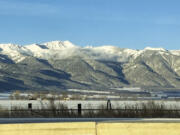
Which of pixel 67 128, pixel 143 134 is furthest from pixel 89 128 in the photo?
pixel 143 134

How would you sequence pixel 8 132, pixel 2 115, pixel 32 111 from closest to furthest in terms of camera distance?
1. pixel 8 132
2. pixel 2 115
3. pixel 32 111

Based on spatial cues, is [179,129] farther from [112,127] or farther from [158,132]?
[112,127]

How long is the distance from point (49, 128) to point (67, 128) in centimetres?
25

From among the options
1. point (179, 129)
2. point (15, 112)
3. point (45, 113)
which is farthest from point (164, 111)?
point (179, 129)

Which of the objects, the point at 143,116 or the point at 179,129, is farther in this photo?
the point at 143,116

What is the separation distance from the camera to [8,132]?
647 centimetres

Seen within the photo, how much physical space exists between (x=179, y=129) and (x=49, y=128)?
1.78 meters

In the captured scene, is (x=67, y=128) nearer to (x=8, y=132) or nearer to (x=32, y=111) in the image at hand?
(x=8, y=132)

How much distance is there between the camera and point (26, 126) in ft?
21.3

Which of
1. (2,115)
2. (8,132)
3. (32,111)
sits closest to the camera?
(8,132)

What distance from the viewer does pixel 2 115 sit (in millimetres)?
27797

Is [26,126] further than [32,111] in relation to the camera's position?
No

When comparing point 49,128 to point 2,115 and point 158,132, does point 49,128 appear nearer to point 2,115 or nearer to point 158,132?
point 158,132

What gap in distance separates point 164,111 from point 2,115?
982cm
